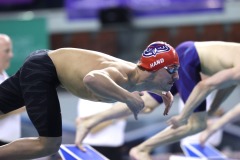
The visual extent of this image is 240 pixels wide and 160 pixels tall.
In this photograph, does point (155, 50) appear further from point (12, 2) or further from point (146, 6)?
point (12, 2)

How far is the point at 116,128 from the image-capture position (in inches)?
252

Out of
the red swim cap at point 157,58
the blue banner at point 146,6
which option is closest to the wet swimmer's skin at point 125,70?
the red swim cap at point 157,58

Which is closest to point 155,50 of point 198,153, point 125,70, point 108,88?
point 125,70

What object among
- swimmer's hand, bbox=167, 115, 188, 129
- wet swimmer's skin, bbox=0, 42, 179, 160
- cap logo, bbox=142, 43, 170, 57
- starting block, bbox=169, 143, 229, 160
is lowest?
starting block, bbox=169, 143, 229, 160

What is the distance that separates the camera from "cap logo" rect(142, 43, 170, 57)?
449 cm

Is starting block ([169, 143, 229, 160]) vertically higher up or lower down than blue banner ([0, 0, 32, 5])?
lower down

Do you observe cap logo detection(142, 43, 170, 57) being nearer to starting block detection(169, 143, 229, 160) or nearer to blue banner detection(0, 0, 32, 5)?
starting block detection(169, 143, 229, 160)

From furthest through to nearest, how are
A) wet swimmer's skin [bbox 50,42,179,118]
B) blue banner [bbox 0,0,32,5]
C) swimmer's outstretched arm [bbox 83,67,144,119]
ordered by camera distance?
blue banner [bbox 0,0,32,5] → wet swimmer's skin [bbox 50,42,179,118] → swimmer's outstretched arm [bbox 83,67,144,119]

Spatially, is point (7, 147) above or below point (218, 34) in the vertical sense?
above

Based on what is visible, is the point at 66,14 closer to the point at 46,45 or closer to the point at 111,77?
the point at 46,45

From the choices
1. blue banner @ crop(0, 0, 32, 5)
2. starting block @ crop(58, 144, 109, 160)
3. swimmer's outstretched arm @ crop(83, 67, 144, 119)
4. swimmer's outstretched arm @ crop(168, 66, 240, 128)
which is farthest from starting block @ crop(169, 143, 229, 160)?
blue banner @ crop(0, 0, 32, 5)

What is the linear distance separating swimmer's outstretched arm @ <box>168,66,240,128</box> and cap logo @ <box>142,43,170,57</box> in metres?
0.78

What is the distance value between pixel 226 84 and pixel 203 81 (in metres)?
0.18

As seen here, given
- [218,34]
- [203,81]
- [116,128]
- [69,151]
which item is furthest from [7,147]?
[218,34]
